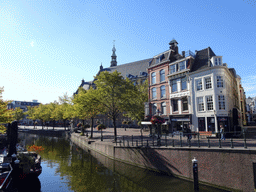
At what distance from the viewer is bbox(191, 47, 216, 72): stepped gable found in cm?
2578

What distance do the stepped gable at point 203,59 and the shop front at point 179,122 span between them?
7.54 m

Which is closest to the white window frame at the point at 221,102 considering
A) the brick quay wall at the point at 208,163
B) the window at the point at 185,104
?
the window at the point at 185,104

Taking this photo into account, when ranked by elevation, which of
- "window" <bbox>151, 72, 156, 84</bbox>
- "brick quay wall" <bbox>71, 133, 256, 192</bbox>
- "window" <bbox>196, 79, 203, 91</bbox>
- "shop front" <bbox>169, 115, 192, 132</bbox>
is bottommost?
"brick quay wall" <bbox>71, 133, 256, 192</bbox>

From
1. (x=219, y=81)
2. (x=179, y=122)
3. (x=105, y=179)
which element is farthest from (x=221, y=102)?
(x=105, y=179)

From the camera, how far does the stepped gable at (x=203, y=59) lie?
2578cm

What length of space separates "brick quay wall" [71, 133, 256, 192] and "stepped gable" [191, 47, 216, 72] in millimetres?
16371

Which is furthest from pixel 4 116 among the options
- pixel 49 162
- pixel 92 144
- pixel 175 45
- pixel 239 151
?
pixel 175 45

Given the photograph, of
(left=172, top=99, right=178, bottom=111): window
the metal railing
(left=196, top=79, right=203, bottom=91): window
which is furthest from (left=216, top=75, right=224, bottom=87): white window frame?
the metal railing

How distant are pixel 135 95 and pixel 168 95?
7370mm

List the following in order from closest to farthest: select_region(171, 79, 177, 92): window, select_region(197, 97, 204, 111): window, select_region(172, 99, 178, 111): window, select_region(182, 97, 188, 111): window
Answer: select_region(197, 97, 204, 111): window → select_region(182, 97, 188, 111): window → select_region(172, 99, 178, 111): window → select_region(171, 79, 177, 92): window

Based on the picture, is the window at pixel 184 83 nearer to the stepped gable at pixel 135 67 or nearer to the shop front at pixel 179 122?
the shop front at pixel 179 122

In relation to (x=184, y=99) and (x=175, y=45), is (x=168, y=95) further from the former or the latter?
(x=175, y=45)

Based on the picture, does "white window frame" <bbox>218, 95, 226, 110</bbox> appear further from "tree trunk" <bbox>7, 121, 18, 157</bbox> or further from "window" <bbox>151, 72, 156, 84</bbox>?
"tree trunk" <bbox>7, 121, 18, 157</bbox>

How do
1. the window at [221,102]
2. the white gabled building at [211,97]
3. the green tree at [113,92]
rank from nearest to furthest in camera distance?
the white gabled building at [211,97]
the window at [221,102]
the green tree at [113,92]
